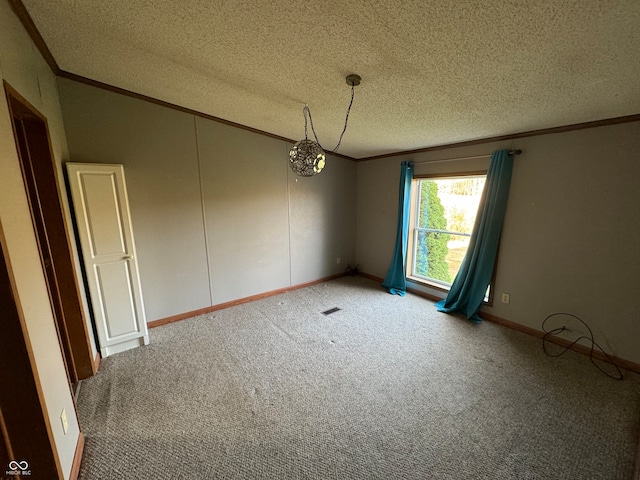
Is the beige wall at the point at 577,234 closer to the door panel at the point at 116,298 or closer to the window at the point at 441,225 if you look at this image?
the window at the point at 441,225

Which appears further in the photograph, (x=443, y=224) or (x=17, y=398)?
(x=443, y=224)

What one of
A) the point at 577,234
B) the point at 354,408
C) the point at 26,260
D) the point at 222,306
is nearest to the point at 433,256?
the point at 577,234

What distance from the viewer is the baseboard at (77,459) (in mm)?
1286

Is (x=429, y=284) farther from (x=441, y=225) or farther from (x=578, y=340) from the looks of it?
(x=578, y=340)

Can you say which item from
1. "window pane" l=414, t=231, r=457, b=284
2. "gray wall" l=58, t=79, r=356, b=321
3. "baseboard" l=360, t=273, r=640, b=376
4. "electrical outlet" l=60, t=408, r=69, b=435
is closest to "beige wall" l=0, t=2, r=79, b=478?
"electrical outlet" l=60, t=408, r=69, b=435

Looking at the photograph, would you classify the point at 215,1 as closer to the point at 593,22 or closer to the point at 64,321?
the point at 593,22

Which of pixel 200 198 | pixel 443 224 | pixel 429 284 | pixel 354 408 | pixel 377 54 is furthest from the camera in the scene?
pixel 429 284

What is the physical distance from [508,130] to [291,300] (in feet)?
10.4

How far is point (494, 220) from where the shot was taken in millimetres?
2764

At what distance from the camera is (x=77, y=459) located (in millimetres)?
1364

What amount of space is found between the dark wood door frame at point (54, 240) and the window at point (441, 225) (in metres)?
3.81

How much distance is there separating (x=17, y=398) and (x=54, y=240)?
4.40ft

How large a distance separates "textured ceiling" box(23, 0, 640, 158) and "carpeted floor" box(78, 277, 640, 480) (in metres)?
2.13

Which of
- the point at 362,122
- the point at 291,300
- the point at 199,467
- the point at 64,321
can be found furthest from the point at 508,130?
the point at 64,321
